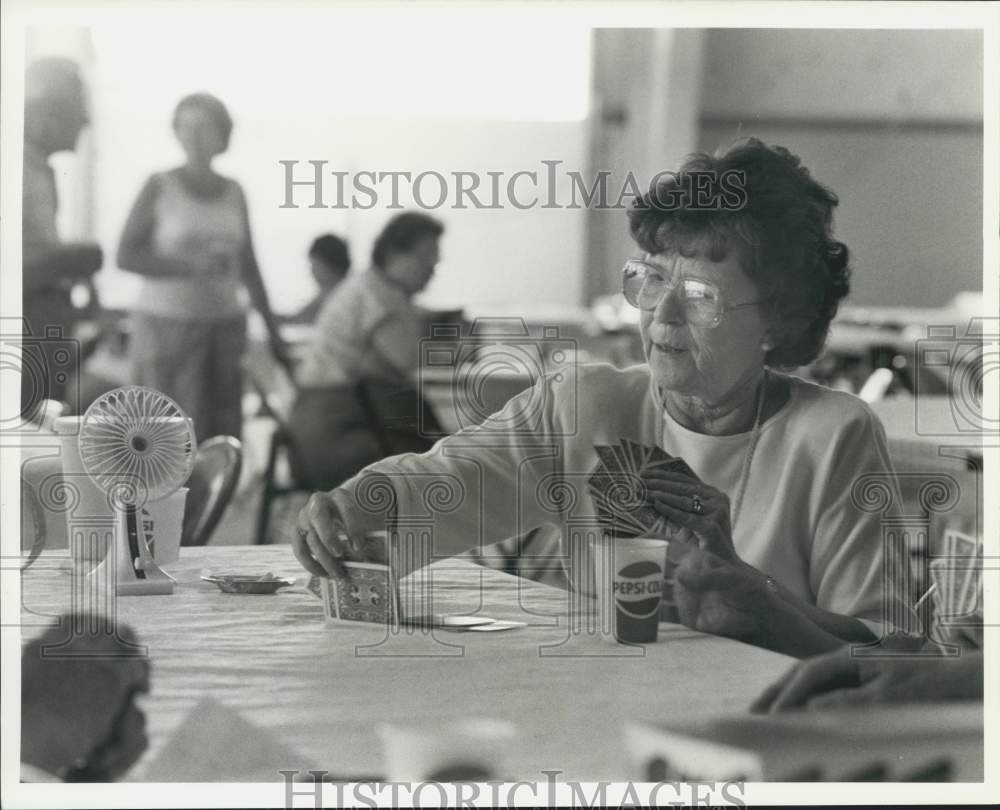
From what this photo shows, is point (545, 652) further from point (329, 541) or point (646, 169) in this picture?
point (646, 169)

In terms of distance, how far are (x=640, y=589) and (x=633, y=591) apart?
0.04ft

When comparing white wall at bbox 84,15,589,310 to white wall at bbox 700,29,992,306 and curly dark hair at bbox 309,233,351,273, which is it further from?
white wall at bbox 700,29,992,306

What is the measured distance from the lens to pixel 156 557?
2.59m

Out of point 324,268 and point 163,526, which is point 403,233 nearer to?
point 324,268

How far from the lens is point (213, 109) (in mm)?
2762

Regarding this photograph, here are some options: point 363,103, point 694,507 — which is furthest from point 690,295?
point 363,103

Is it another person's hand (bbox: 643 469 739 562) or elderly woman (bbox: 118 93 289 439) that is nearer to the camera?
another person's hand (bbox: 643 469 739 562)

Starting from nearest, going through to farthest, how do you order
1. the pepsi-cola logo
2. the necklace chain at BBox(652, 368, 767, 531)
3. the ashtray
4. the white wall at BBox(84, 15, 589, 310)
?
1. the pepsi-cola logo
2. the ashtray
3. the necklace chain at BBox(652, 368, 767, 531)
4. the white wall at BBox(84, 15, 589, 310)

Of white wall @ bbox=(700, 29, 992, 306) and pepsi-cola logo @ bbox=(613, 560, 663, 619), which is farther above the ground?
white wall @ bbox=(700, 29, 992, 306)

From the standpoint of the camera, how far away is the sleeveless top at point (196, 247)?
9.50 ft

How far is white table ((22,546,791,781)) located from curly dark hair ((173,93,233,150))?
96 cm

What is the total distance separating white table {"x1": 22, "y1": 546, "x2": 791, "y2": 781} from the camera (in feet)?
7.08


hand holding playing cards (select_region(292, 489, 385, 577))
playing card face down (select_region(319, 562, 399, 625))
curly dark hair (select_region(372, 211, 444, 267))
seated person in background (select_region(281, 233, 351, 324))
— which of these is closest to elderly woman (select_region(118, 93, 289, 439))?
seated person in background (select_region(281, 233, 351, 324))

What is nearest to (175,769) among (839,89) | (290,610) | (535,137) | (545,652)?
(290,610)
